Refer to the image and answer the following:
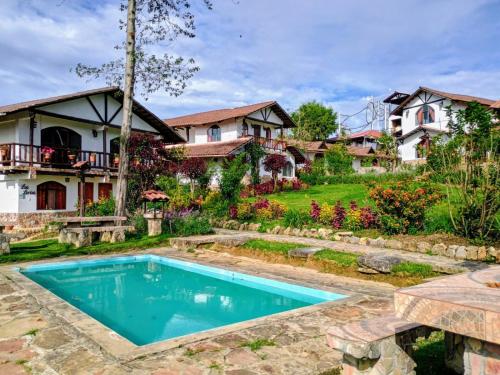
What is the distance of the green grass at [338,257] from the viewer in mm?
8480

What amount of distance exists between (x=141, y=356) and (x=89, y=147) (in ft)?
59.2

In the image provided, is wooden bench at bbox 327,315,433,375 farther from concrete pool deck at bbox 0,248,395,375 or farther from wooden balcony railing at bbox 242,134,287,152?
wooden balcony railing at bbox 242,134,287,152

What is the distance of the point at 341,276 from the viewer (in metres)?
8.23

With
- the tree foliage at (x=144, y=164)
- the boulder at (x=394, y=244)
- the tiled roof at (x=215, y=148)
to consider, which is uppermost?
the tiled roof at (x=215, y=148)

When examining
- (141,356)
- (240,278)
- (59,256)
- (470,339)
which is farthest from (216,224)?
(470,339)

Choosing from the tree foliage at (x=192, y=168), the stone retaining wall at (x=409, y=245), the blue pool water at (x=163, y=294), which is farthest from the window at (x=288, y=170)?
the blue pool water at (x=163, y=294)

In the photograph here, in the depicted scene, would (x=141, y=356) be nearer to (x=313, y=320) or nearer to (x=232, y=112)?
(x=313, y=320)

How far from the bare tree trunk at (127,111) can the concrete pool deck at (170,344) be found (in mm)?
8172

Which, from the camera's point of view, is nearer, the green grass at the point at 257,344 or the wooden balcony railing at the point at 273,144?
the green grass at the point at 257,344

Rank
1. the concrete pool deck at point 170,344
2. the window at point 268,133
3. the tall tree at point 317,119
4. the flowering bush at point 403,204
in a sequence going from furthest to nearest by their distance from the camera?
the tall tree at point 317,119 → the window at point 268,133 → the flowering bush at point 403,204 → the concrete pool deck at point 170,344

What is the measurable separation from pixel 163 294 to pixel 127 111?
836cm

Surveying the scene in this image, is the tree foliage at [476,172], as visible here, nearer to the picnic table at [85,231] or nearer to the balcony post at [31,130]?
the picnic table at [85,231]

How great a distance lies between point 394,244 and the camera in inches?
385

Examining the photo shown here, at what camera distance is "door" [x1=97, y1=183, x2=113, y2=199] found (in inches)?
797
